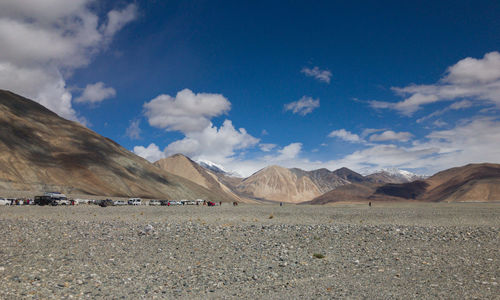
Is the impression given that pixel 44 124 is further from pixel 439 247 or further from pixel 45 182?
pixel 439 247

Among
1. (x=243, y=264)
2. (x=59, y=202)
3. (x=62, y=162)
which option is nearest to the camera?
(x=243, y=264)

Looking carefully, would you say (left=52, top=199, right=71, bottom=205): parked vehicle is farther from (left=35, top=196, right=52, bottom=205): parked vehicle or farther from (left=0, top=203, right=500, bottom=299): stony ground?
(left=0, top=203, right=500, bottom=299): stony ground

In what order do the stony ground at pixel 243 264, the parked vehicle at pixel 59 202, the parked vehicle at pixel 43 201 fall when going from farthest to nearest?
the parked vehicle at pixel 59 202 → the parked vehicle at pixel 43 201 → the stony ground at pixel 243 264

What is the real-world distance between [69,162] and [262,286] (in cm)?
13036

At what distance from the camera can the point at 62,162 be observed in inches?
4796

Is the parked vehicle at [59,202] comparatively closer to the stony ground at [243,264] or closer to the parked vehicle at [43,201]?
the parked vehicle at [43,201]

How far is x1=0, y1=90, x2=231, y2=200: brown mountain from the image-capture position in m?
103

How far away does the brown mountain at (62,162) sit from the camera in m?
103

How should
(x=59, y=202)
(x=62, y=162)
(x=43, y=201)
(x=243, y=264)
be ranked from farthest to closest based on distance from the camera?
1. (x=62, y=162)
2. (x=59, y=202)
3. (x=43, y=201)
4. (x=243, y=264)

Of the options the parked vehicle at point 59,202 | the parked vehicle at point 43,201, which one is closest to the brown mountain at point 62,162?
the parked vehicle at point 59,202

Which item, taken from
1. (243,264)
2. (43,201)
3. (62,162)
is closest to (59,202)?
(43,201)

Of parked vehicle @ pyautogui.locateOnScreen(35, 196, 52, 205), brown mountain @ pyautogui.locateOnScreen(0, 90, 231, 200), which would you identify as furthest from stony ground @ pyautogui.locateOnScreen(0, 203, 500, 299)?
brown mountain @ pyautogui.locateOnScreen(0, 90, 231, 200)

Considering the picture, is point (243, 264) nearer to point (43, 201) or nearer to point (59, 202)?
point (43, 201)

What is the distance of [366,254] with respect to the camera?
1614 cm
